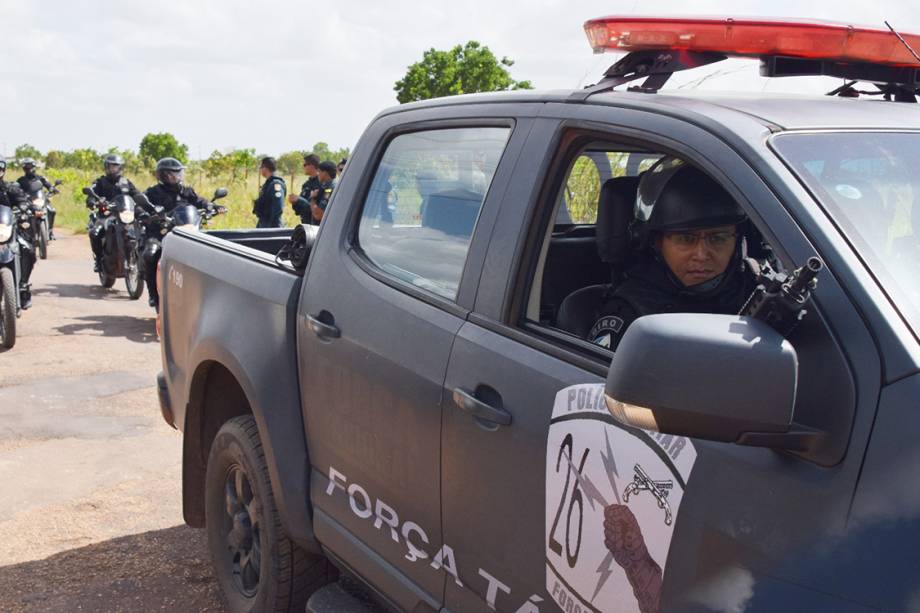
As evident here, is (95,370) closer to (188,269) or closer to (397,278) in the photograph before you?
(188,269)

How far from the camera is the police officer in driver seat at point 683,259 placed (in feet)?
7.94

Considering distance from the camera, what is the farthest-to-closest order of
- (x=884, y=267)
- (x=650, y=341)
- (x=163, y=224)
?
1. (x=163, y=224)
2. (x=884, y=267)
3. (x=650, y=341)

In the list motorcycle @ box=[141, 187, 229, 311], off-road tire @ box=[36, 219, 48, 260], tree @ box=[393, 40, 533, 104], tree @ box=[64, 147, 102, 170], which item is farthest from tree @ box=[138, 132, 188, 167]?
motorcycle @ box=[141, 187, 229, 311]

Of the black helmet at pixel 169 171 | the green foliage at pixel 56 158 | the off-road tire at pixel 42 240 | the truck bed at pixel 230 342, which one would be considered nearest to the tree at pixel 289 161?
the green foliage at pixel 56 158

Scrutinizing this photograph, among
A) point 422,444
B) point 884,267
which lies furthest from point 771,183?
point 422,444

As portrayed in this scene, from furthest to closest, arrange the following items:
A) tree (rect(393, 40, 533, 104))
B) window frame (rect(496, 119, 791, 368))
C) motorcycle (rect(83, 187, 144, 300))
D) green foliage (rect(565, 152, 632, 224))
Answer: tree (rect(393, 40, 533, 104)) < motorcycle (rect(83, 187, 144, 300)) < green foliage (rect(565, 152, 632, 224)) < window frame (rect(496, 119, 791, 368))

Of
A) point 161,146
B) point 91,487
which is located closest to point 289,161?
point 161,146

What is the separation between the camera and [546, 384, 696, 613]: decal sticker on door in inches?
72.0

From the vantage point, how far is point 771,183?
1.80 meters

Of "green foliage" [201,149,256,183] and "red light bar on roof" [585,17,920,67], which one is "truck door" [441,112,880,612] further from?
"green foliage" [201,149,256,183]

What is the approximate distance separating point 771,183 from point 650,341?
48cm

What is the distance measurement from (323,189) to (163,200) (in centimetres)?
178

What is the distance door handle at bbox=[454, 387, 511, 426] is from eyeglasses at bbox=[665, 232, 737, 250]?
0.65 metres

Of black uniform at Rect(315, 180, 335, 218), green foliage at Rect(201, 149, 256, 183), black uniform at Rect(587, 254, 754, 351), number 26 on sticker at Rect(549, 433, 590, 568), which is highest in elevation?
Result: black uniform at Rect(587, 254, 754, 351)
